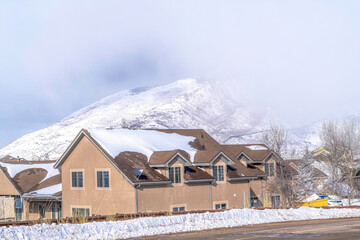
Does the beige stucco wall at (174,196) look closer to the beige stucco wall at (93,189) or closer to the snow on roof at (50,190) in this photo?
the beige stucco wall at (93,189)

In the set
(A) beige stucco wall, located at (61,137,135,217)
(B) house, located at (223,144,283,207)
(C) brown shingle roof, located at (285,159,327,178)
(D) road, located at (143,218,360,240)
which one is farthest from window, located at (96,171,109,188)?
(C) brown shingle roof, located at (285,159,327,178)

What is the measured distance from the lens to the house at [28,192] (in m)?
49.0

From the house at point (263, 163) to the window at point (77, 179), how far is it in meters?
15.1

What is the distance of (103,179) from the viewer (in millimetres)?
42938

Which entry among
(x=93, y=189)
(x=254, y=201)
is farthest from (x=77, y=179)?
(x=254, y=201)

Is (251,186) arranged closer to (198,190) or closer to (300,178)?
(198,190)

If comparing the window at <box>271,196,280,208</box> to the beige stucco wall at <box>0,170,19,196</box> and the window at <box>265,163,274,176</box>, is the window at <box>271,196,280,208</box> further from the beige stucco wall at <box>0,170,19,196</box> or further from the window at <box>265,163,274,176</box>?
the beige stucco wall at <box>0,170,19,196</box>

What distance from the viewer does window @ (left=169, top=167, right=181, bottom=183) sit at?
4328cm

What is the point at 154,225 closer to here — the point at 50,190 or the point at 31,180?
the point at 50,190

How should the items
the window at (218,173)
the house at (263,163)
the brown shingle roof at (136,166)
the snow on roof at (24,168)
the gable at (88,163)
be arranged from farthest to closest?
1. the snow on roof at (24,168)
2. the house at (263,163)
3. the window at (218,173)
4. the gable at (88,163)
5. the brown shingle roof at (136,166)

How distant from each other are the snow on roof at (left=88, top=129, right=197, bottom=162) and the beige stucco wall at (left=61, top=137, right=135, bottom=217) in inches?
39.0

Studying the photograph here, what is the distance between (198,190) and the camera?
1774 inches

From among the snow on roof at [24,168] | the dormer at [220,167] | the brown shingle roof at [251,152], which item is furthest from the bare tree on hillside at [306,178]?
the snow on roof at [24,168]

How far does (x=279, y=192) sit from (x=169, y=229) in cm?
3204
